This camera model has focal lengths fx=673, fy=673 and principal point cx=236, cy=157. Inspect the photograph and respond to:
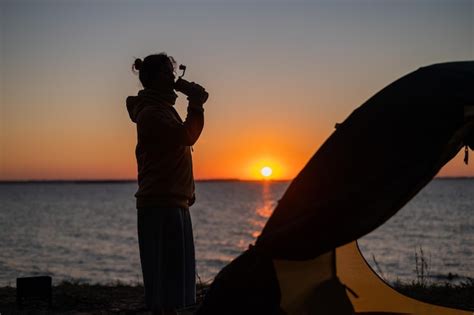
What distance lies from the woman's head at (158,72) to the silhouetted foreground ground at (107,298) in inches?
110

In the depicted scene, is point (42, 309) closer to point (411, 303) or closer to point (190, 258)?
point (190, 258)

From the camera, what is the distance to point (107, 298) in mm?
7117

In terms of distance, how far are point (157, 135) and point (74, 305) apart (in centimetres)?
340

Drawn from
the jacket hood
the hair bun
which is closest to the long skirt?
the jacket hood

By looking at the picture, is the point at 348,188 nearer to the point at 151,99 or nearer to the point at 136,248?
the point at 151,99

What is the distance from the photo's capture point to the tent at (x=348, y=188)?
12.2 ft

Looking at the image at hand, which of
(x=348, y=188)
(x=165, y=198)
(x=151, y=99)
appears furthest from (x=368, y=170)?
(x=151, y=99)

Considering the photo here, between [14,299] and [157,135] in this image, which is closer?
[157,135]

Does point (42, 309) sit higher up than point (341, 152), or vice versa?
point (341, 152)

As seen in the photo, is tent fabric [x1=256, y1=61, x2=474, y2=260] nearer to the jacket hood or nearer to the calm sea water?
the jacket hood

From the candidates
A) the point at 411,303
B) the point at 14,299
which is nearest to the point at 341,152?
the point at 411,303

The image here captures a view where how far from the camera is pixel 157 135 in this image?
3988 mm

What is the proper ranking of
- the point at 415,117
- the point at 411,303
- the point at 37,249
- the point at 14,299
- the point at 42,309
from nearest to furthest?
the point at 415,117 → the point at 411,303 → the point at 42,309 → the point at 14,299 → the point at 37,249

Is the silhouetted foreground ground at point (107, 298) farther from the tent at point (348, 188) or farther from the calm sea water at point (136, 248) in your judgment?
the calm sea water at point (136, 248)
